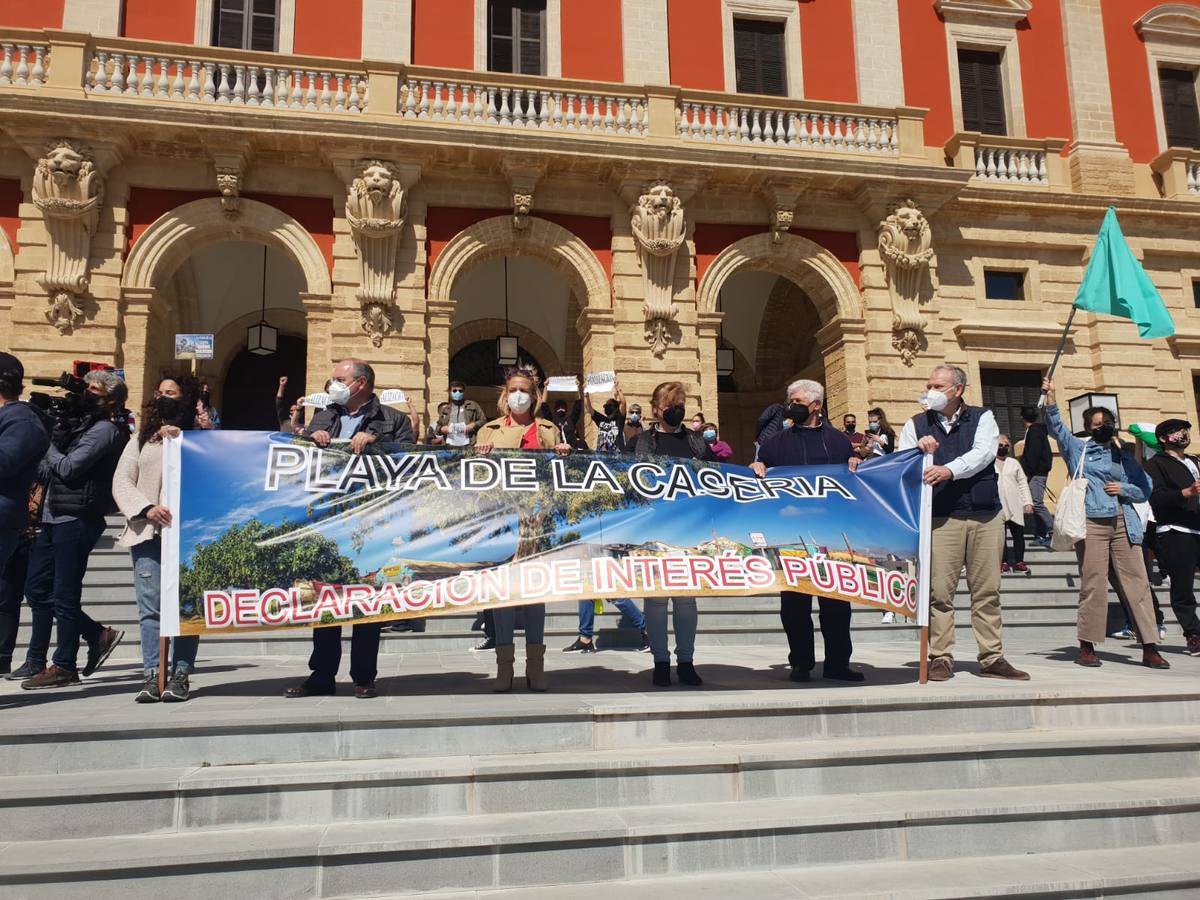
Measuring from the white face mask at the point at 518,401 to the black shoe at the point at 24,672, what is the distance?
3488 millimetres

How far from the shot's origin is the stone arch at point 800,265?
1541 cm

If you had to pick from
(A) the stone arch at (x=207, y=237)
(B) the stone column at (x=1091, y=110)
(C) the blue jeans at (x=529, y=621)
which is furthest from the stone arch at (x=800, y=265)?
(C) the blue jeans at (x=529, y=621)

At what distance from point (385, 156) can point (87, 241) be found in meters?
4.65

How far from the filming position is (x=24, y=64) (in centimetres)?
1330

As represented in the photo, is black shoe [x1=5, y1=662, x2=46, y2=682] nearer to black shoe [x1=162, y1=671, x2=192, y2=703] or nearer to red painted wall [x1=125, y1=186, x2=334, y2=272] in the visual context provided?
black shoe [x1=162, y1=671, x2=192, y2=703]

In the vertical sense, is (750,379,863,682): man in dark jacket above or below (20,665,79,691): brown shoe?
above

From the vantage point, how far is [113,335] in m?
13.1

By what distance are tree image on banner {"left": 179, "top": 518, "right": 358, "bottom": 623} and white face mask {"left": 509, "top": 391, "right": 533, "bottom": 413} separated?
57.9 inches

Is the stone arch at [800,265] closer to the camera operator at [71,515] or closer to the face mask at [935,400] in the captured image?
the face mask at [935,400]

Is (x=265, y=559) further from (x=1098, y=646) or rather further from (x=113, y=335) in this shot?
(x=113, y=335)

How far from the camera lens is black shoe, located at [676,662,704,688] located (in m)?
5.47

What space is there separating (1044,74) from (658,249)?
9.80 m

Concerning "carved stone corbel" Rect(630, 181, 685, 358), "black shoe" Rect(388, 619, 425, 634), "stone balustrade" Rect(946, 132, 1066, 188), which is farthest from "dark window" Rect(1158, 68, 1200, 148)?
Answer: "black shoe" Rect(388, 619, 425, 634)

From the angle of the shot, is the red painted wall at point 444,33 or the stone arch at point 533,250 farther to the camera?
the red painted wall at point 444,33
